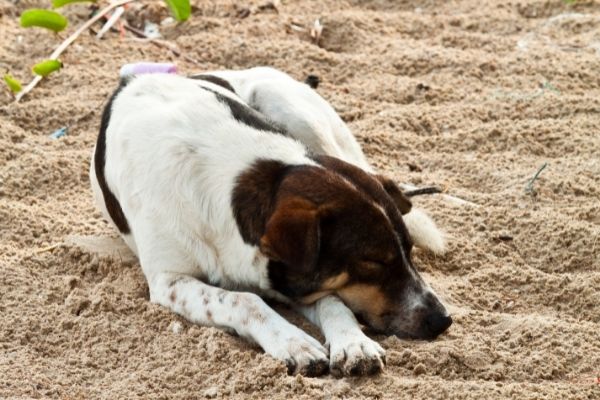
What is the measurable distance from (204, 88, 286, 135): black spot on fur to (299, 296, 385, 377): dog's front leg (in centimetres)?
85

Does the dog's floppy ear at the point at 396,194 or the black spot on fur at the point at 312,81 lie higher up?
the dog's floppy ear at the point at 396,194

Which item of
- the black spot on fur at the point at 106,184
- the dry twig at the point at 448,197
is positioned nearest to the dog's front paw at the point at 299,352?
the black spot on fur at the point at 106,184

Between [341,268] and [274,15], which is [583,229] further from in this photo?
[274,15]

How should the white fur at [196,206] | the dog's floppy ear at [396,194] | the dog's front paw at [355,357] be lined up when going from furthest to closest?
the dog's floppy ear at [396,194] < the white fur at [196,206] < the dog's front paw at [355,357]

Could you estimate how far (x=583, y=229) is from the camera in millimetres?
5484

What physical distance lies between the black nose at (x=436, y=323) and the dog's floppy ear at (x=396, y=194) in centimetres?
66

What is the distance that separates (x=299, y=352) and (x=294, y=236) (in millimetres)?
451

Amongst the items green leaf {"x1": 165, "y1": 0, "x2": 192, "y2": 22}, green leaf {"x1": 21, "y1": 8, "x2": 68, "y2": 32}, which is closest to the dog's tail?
green leaf {"x1": 165, "y1": 0, "x2": 192, "y2": 22}

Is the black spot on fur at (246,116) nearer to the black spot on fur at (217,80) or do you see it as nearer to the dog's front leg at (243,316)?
the black spot on fur at (217,80)

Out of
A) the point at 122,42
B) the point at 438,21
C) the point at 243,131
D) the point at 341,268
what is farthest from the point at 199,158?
the point at 438,21

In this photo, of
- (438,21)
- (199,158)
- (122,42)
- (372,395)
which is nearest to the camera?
(372,395)

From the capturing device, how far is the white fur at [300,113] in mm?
5723

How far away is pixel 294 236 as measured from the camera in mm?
4285

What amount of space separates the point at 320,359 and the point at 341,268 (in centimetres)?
42
